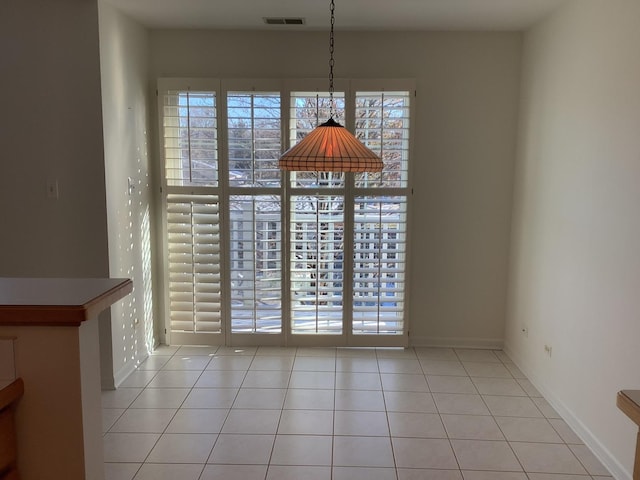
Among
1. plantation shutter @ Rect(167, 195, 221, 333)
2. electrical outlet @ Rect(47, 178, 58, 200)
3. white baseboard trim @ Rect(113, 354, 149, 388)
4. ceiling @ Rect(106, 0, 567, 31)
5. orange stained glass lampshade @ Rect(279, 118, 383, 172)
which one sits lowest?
white baseboard trim @ Rect(113, 354, 149, 388)

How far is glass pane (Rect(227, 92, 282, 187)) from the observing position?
153 inches

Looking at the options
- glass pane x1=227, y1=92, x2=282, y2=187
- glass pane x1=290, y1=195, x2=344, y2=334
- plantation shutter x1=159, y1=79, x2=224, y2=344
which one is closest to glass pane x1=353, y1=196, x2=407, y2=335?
glass pane x1=290, y1=195, x2=344, y2=334

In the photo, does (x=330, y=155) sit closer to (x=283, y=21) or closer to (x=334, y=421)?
(x=334, y=421)

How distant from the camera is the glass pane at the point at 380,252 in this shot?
398 cm

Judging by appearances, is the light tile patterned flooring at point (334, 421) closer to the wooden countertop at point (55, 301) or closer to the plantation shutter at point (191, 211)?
the plantation shutter at point (191, 211)

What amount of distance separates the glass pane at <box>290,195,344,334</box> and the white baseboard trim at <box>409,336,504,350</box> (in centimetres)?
80

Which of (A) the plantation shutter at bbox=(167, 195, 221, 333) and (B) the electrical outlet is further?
(A) the plantation shutter at bbox=(167, 195, 221, 333)

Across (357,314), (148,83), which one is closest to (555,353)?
(357,314)

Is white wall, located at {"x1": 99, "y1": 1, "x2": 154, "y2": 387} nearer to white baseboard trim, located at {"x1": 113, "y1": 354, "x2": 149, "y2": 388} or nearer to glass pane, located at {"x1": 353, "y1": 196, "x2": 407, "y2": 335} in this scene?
white baseboard trim, located at {"x1": 113, "y1": 354, "x2": 149, "y2": 388}

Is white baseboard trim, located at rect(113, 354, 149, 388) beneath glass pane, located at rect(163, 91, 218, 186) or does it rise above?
beneath

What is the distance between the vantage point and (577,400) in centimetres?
289

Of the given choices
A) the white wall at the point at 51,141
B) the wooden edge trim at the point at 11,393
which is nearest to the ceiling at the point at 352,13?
the white wall at the point at 51,141

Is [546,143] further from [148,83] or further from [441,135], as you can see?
[148,83]

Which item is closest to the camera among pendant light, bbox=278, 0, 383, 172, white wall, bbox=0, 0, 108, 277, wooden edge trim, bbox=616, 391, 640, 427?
wooden edge trim, bbox=616, 391, 640, 427
